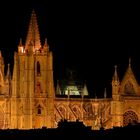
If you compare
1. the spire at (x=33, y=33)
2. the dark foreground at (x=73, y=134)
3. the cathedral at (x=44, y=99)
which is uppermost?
the spire at (x=33, y=33)

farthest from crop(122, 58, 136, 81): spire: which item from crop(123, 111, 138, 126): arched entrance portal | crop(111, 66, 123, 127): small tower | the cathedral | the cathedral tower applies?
the cathedral tower

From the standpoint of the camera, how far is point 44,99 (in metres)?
117

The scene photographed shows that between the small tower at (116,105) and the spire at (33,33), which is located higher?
the spire at (33,33)

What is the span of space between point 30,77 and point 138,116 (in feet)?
42.6

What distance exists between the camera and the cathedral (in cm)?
11550

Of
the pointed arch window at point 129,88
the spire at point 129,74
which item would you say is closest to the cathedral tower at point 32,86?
the spire at point 129,74

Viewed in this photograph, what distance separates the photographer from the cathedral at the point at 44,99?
11550cm

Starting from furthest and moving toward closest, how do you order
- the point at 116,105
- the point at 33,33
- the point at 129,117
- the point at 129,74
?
the point at 33,33
the point at 129,117
the point at 129,74
the point at 116,105

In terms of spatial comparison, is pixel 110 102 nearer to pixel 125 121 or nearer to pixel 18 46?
pixel 125 121

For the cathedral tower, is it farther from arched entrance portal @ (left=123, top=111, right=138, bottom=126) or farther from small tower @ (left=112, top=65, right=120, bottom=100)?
arched entrance portal @ (left=123, top=111, right=138, bottom=126)

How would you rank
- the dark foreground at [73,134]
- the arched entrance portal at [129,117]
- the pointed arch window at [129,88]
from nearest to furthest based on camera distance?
the dark foreground at [73,134] → the arched entrance portal at [129,117] → the pointed arch window at [129,88]

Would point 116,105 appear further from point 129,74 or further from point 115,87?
point 129,74

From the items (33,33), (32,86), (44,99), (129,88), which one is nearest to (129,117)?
(129,88)

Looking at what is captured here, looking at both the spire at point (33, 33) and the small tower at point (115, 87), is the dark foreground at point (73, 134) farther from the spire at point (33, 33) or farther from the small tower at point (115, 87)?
the spire at point (33, 33)
